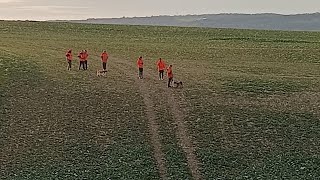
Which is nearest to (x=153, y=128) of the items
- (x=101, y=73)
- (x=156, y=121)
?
(x=156, y=121)

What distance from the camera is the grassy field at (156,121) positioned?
31359mm

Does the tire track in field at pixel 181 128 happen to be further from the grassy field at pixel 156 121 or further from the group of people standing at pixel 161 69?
the group of people standing at pixel 161 69

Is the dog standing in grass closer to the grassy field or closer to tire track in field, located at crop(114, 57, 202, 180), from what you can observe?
the grassy field

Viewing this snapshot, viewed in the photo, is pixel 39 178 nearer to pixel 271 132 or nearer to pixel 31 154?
pixel 31 154

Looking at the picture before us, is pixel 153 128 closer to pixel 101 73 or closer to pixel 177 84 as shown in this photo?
pixel 177 84

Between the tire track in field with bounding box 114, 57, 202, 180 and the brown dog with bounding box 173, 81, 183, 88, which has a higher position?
the brown dog with bounding box 173, 81, 183, 88

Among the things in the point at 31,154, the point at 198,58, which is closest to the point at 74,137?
the point at 31,154

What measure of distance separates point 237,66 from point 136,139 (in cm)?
3192

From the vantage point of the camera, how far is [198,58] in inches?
2879

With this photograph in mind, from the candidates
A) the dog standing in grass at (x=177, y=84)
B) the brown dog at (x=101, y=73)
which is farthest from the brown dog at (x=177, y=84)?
the brown dog at (x=101, y=73)

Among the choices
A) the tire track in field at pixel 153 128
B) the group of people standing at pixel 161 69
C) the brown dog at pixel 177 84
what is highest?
the group of people standing at pixel 161 69

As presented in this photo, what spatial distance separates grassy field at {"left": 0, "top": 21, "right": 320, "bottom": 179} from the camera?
31359mm

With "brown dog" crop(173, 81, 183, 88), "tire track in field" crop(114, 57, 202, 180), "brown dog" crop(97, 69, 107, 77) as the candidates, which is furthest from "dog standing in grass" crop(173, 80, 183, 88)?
"brown dog" crop(97, 69, 107, 77)

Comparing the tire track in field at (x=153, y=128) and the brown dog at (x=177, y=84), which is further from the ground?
the brown dog at (x=177, y=84)
